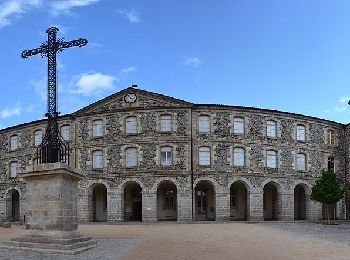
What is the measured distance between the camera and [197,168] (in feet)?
129

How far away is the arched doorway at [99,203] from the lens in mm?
42344

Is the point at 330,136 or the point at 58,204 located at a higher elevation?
the point at 330,136

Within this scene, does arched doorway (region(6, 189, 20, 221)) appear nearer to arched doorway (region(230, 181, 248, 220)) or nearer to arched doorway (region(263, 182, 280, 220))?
arched doorway (region(230, 181, 248, 220))

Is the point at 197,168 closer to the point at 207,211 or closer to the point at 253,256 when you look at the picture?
the point at 207,211

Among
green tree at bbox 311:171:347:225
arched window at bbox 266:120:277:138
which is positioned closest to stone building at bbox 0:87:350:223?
arched window at bbox 266:120:277:138

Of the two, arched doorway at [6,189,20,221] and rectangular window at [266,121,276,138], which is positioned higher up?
rectangular window at [266,121,276,138]

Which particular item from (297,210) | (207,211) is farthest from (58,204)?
(297,210)

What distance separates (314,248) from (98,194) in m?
28.1

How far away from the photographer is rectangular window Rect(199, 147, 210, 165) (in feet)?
130

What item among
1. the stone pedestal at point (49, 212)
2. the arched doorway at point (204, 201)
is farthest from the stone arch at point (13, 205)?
the stone pedestal at point (49, 212)

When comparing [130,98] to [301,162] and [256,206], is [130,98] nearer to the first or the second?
[256,206]

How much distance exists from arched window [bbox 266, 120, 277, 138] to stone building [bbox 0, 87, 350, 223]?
0.33 feet

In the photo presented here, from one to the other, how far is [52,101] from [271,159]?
91.4 feet

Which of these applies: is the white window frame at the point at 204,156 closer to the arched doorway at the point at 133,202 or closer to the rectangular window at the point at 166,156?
the rectangular window at the point at 166,156
